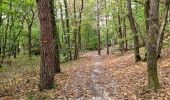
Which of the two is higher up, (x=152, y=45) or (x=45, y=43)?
(x=45, y=43)

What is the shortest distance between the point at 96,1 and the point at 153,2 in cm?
2911

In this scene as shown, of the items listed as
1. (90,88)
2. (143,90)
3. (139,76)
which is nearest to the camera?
(143,90)

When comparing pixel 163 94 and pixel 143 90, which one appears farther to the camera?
pixel 143 90

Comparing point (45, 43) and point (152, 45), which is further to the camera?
point (45, 43)

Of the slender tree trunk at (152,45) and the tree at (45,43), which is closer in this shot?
the slender tree trunk at (152,45)

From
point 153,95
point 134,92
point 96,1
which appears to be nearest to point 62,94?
point 134,92

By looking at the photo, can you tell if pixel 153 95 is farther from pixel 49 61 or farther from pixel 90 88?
pixel 49 61

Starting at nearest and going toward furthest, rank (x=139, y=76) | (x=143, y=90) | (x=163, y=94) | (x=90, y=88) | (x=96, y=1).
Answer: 1. (x=163, y=94)
2. (x=143, y=90)
3. (x=90, y=88)
4. (x=139, y=76)
5. (x=96, y=1)

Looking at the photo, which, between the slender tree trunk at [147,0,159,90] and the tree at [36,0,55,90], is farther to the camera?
the tree at [36,0,55,90]

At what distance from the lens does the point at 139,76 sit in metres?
12.6

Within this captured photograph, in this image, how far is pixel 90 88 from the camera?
1112 cm

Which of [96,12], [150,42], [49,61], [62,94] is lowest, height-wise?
[62,94]

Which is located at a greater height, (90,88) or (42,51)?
(42,51)

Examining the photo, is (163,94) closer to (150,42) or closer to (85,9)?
(150,42)
